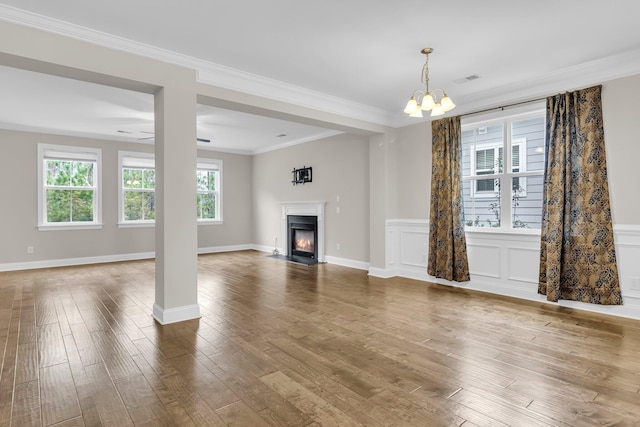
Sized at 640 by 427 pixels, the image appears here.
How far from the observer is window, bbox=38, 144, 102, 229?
669cm

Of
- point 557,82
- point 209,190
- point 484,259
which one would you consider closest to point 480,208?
point 484,259

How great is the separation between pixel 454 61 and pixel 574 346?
2.94m

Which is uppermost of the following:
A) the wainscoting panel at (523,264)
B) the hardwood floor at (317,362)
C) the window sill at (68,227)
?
the window sill at (68,227)

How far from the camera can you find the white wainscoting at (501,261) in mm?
3600

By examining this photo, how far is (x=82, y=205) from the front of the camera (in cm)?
711

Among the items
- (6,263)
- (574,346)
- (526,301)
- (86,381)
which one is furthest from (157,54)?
(6,263)

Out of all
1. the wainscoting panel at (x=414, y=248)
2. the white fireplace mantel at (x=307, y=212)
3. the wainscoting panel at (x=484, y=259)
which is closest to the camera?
the wainscoting panel at (x=484, y=259)

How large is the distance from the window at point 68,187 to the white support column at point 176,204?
15.4 ft

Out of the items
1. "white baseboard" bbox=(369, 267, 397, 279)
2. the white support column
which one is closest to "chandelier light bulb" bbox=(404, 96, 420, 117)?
the white support column

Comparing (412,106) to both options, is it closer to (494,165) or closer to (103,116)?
(494,165)

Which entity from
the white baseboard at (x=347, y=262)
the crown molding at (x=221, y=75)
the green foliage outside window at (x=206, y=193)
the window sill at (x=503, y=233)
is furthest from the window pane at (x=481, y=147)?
the green foliage outside window at (x=206, y=193)

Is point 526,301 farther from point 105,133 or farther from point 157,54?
point 105,133

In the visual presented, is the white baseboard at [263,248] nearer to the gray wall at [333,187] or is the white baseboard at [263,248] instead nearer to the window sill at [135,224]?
the gray wall at [333,187]

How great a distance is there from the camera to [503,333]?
10.5 ft
